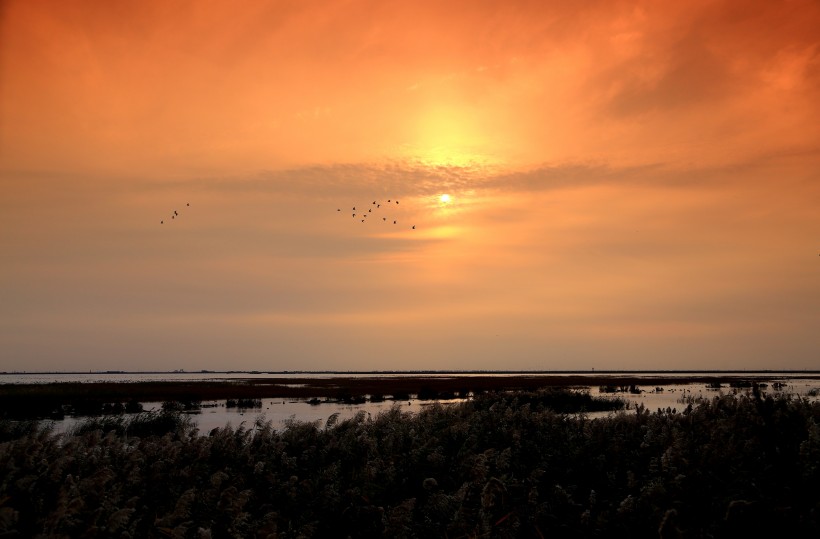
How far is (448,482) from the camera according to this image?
12.6 m

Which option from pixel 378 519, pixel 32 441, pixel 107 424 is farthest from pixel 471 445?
pixel 107 424

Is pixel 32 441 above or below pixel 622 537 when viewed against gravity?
above

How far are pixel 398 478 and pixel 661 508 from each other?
17.1ft

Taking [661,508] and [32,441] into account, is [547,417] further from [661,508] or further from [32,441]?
[32,441]

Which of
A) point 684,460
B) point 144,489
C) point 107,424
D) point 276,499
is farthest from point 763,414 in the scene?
point 107,424

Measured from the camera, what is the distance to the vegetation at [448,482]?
8.55 metres

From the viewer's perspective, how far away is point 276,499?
11.4 m

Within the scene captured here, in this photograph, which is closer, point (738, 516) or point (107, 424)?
point (738, 516)

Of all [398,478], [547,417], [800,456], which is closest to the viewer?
[800,456]

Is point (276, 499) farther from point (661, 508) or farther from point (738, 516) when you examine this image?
point (738, 516)

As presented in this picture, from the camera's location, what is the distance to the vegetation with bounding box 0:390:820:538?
8.55 m

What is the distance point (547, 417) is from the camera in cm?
1752

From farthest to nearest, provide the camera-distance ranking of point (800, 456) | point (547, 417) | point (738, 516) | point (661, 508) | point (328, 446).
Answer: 1. point (547, 417)
2. point (328, 446)
3. point (800, 456)
4. point (661, 508)
5. point (738, 516)

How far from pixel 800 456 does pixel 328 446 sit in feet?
29.8
